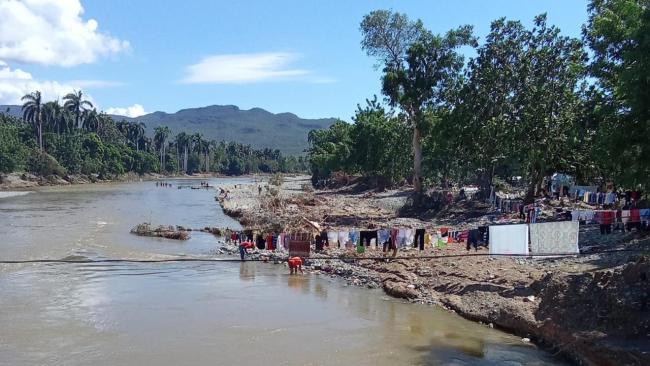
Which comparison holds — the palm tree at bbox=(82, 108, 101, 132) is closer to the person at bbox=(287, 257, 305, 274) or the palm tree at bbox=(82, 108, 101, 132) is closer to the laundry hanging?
the person at bbox=(287, 257, 305, 274)

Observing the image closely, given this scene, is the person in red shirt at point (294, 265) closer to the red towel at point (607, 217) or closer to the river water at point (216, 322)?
the river water at point (216, 322)

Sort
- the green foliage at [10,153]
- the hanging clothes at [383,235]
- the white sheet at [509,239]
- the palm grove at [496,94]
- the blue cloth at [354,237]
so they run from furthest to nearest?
the green foliage at [10,153] → the palm grove at [496,94] → the blue cloth at [354,237] → the hanging clothes at [383,235] → the white sheet at [509,239]

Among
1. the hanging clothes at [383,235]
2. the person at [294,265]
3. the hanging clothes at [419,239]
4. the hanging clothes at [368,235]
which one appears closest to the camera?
the person at [294,265]

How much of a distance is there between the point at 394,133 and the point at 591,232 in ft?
146

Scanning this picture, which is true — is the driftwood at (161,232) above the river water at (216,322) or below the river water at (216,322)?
above

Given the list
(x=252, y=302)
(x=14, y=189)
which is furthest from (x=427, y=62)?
(x=14, y=189)

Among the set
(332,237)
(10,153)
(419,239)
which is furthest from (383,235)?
(10,153)

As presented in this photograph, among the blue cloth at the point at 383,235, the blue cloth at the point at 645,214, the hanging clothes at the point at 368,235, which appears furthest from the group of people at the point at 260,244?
the blue cloth at the point at 645,214

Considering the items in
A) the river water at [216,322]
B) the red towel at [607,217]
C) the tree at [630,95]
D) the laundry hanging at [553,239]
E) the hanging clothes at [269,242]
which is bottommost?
the river water at [216,322]

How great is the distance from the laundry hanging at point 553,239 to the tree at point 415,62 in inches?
841

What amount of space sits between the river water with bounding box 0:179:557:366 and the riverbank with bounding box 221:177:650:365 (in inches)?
27.6

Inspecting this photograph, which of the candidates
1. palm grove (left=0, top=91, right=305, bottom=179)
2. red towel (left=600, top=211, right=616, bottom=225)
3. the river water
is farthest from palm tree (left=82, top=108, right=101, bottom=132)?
red towel (left=600, top=211, right=616, bottom=225)

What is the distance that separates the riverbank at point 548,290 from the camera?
46.7 feet

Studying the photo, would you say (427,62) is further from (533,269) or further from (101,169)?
(101,169)
